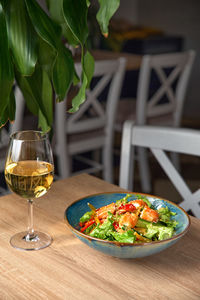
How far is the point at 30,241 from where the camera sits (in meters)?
0.79

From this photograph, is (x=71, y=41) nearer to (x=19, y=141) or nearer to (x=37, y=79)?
(x=37, y=79)

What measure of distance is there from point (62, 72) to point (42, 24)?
97 millimetres

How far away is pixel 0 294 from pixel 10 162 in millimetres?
216

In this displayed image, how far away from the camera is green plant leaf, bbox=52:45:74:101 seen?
887 millimetres

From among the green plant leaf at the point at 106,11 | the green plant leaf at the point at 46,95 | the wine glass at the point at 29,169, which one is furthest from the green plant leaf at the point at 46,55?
the wine glass at the point at 29,169

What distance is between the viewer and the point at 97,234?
2.35 feet

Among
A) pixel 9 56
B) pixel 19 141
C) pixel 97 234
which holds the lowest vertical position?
pixel 97 234

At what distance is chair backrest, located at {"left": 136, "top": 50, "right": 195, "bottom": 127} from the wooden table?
5.84 ft

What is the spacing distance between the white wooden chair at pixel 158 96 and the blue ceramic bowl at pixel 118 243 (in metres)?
1.66

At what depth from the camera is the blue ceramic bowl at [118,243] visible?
67 cm

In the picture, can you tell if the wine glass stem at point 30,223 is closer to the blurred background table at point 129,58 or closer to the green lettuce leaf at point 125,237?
the green lettuce leaf at point 125,237

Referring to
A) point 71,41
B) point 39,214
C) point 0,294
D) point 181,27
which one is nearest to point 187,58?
point 71,41

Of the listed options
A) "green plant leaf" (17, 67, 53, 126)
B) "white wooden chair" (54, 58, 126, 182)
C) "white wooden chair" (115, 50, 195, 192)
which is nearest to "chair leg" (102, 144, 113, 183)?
"white wooden chair" (54, 58, 126, 182)

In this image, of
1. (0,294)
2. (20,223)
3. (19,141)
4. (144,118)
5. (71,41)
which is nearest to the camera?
(0,294)
